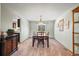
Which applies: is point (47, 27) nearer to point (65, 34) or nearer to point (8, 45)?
point (65, 34)

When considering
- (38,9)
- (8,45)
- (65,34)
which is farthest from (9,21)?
(65,34)

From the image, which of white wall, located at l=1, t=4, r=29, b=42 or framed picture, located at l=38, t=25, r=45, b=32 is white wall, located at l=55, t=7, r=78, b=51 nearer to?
framed picture, located at l=38, t=25, r=45, b=32

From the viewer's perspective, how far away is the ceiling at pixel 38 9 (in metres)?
2.51

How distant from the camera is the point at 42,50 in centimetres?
Answer: 272

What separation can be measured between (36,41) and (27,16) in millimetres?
640

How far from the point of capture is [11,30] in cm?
264

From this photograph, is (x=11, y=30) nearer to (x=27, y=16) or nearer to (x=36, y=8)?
(x=27, y=16)

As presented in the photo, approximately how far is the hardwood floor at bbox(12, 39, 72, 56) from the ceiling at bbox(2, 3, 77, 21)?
1.91 feet

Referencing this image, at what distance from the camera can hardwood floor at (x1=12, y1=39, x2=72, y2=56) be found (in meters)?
2.58

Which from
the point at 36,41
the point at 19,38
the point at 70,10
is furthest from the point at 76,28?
the point at 19,38

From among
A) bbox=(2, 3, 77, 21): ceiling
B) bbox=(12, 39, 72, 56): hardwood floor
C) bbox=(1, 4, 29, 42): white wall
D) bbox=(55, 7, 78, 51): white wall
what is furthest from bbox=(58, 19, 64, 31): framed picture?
bbox=(1, 4, 29, 42): white wall

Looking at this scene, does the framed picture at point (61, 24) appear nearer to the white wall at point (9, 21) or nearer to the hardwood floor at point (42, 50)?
the hardwood floor at point (42, 50)

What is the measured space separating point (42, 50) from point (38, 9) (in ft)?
3.13

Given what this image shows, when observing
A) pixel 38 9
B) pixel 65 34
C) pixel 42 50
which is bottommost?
pixel 42 50
